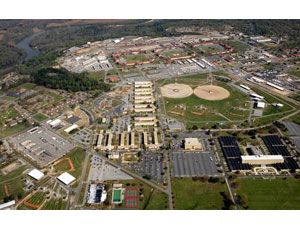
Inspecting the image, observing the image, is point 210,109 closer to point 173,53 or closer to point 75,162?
point 75,162

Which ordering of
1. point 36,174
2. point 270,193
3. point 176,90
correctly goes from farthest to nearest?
point 176,90 < point 36,174 < point 270,193

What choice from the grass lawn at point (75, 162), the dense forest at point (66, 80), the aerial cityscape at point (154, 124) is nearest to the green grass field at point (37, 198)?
the aerial cityscape at point (154, 124)

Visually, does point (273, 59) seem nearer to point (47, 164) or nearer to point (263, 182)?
point (263, 182)

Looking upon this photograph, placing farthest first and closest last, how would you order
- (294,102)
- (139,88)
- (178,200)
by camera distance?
(139,88) → (294,102) → (178,200)

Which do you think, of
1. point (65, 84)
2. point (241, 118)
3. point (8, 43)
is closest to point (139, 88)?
point (65, 84)

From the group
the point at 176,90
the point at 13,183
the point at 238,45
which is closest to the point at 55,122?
the point at 13,183

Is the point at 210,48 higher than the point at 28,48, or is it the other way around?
the point at 28,48
